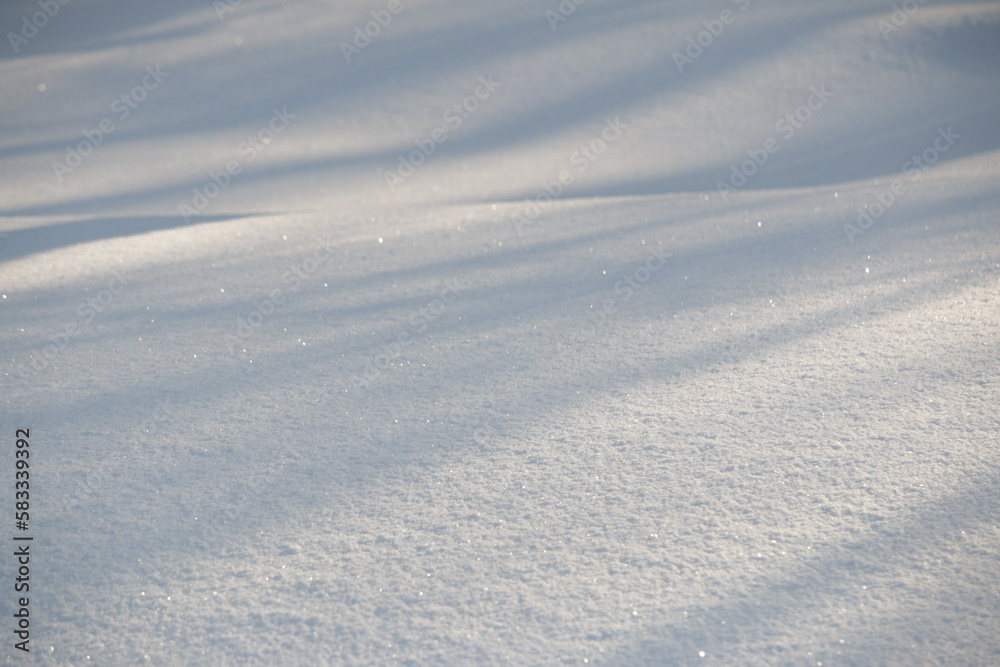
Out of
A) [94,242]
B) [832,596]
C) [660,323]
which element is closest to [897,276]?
[660,323]

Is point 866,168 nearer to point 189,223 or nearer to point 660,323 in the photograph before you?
point 660,323

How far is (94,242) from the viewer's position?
5.59m

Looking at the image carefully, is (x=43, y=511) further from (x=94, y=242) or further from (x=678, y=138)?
(x=678, y=138)

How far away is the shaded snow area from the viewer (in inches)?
96.1

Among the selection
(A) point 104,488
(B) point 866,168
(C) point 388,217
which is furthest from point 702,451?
(B) point 866,168

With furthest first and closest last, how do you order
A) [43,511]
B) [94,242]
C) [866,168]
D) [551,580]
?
1. [866,168]
2. [94,242]
3. [43,511]
4. [551,580]

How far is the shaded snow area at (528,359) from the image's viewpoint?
8.01ft

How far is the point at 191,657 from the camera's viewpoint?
7.51 feet

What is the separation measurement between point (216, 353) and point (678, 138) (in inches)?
178

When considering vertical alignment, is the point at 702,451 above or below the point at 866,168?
below

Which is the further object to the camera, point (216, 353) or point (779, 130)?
point (779, 130)

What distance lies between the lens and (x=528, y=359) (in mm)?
3883

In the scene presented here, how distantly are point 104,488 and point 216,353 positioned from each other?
1093 millimetres

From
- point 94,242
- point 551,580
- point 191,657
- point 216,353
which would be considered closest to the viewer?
point 191,657
